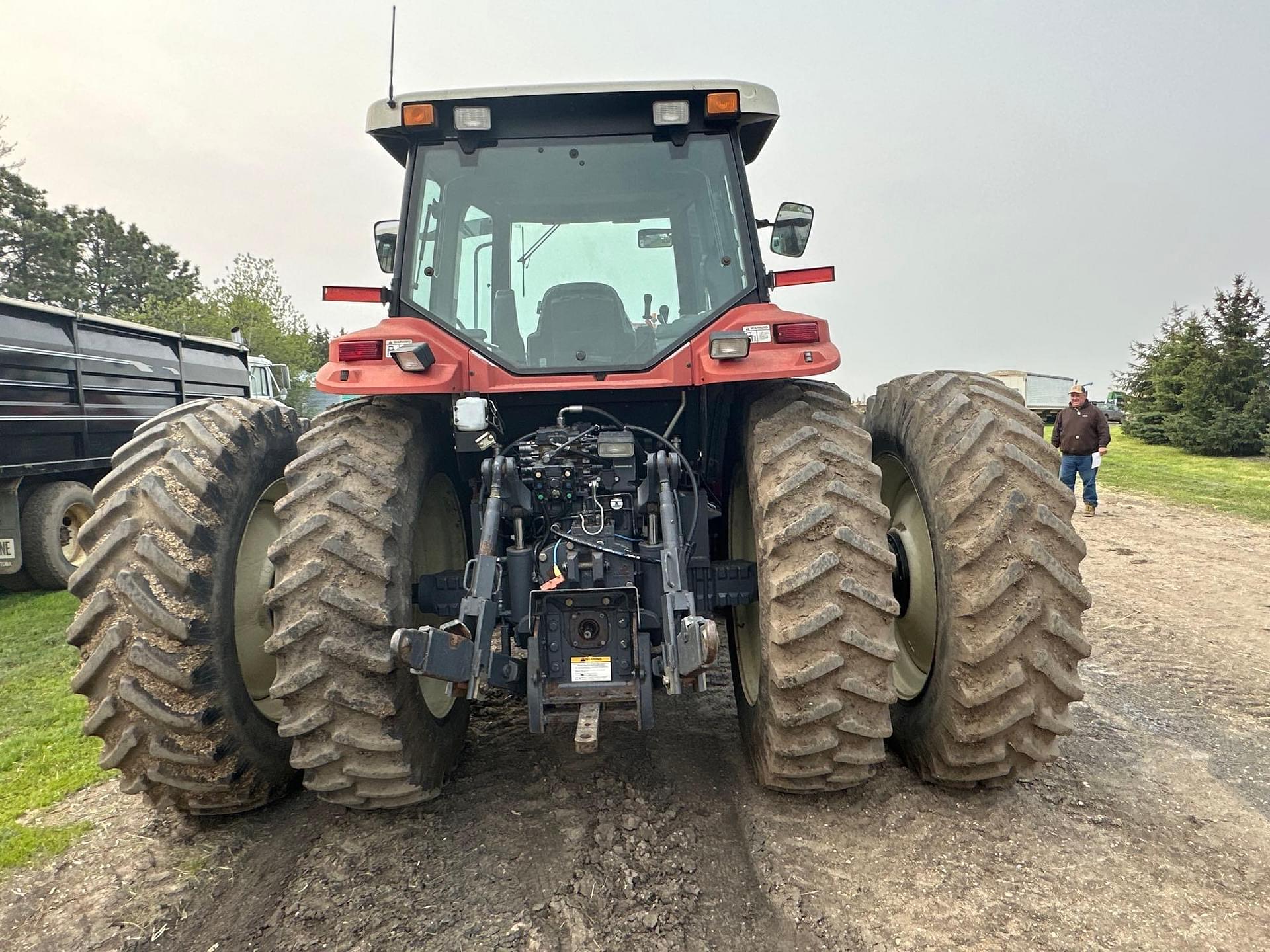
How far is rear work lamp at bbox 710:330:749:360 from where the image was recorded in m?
2.71

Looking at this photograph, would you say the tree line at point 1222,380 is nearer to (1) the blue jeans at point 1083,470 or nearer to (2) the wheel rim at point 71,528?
(1) the blue jeans at point 1083,470

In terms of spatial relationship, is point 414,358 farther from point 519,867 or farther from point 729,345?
point 519,867

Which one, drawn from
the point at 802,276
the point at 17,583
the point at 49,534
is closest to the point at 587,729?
the point at 802,276

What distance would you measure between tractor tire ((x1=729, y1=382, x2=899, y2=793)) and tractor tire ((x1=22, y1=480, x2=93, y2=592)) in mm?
6632

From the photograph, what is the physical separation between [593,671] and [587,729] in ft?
0.91

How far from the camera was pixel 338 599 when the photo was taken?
2418 millimetres

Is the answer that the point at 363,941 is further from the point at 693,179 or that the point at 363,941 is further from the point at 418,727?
the point at 693,179

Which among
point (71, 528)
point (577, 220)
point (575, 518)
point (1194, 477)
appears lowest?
point (1194, 477)

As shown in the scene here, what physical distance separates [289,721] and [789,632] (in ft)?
5.22

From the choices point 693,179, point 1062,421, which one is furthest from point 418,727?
point 1062,421

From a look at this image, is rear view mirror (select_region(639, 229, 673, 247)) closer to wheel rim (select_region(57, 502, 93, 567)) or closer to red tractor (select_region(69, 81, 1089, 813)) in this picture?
red tractor (select_region(69, 81, 1089, 813))

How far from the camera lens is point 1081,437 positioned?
10.3 meters

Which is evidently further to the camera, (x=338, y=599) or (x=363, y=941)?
(x=338, y=599)

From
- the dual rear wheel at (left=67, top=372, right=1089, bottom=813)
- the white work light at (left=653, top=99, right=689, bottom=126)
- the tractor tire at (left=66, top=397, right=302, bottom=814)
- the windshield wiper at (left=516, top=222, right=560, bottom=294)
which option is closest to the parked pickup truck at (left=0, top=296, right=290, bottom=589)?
the tractor tire at (left=66, top=397, right=302, bottom=814)
